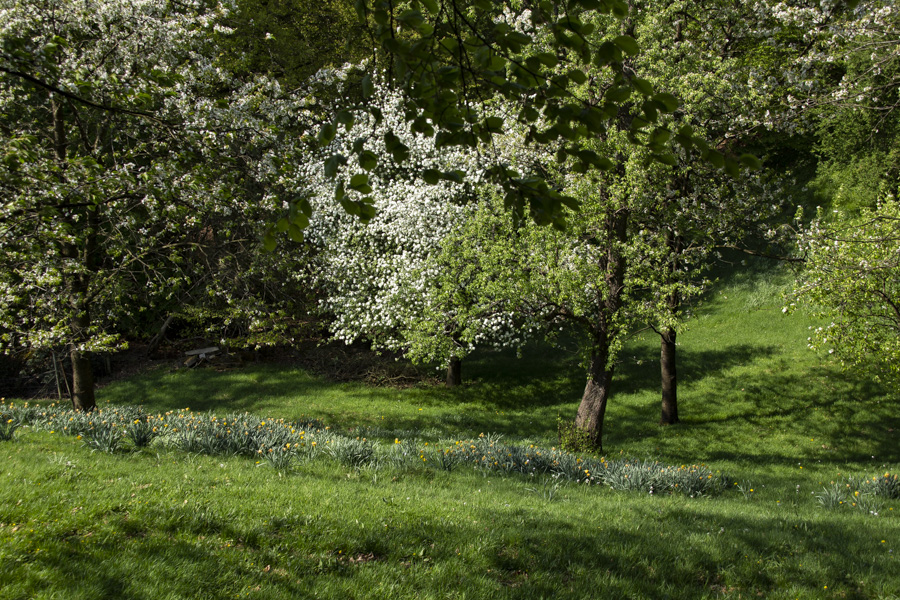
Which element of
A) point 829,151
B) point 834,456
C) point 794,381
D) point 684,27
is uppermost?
point 684,27

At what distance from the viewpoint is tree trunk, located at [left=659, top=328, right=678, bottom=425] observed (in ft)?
48.1

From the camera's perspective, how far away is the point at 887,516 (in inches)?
280

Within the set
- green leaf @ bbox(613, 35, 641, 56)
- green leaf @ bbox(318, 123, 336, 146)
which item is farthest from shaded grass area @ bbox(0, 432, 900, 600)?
green leaf @ bbox(613, 35, 641, 56)

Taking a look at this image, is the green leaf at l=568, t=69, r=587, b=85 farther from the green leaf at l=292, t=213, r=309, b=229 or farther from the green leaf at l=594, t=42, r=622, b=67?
the green leaf at l=292, t=213, r=309, b=229

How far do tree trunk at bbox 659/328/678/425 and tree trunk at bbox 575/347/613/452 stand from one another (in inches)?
132

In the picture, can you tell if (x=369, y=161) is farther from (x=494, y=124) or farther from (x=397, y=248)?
(x=397, y=248)

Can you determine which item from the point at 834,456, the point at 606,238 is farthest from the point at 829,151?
the point at 606,238

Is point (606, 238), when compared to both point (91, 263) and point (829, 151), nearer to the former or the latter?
point (91, 263)

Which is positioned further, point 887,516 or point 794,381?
point 794,381

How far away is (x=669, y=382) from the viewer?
14977mm

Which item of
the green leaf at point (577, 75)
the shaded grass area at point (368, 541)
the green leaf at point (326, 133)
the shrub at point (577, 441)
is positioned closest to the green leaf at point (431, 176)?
the green leaf at point (326, 133)

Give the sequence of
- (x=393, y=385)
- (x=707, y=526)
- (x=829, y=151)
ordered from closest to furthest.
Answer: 1. (x=707, y=526)
2. (x=393, y=385)
3. (x=829, y=151)

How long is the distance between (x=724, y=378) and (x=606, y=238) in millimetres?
8725

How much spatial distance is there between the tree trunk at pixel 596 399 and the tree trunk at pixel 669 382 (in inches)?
132
